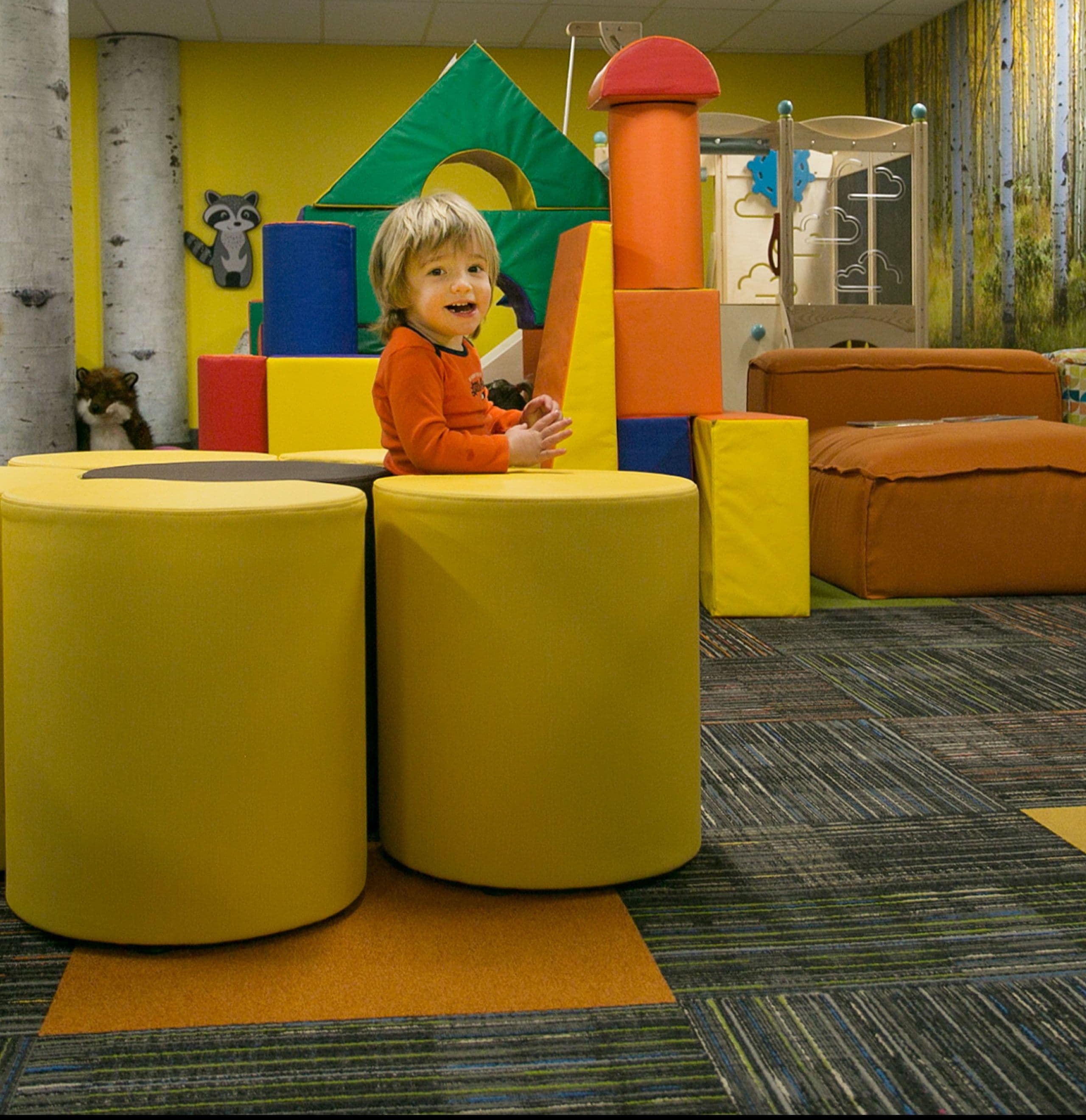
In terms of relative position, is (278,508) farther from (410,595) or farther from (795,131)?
(795,131)

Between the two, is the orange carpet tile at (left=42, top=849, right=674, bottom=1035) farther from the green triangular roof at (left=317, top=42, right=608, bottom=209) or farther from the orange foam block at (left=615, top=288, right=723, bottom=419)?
the green triangular roof at (left=317, top=42, right=608, bottom=209)

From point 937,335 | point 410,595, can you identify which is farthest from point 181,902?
point 937,335

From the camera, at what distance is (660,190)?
121 inches

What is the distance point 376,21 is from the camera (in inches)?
266

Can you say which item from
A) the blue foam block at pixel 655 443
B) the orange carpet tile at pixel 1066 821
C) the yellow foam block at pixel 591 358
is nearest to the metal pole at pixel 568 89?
the yellow foam block at pixel 591 358

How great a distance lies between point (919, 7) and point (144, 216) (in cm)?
440

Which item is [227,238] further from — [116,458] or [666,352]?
[116,458]

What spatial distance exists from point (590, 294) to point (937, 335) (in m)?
4.37

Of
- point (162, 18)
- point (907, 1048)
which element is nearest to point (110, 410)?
point (162, 18)

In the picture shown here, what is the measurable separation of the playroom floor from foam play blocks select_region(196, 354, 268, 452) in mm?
1704

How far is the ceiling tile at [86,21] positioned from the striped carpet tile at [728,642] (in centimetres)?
523

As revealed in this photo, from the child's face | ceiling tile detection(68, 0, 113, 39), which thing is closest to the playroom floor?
the child's face

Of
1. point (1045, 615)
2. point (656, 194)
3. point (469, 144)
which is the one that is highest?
point (469, 144)

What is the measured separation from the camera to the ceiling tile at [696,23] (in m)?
6.64
